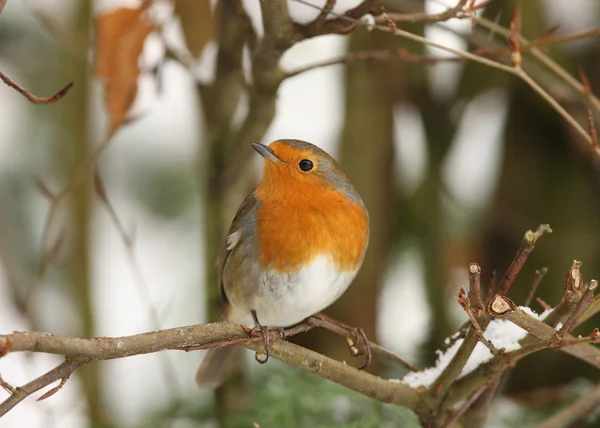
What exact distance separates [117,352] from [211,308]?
1.35m

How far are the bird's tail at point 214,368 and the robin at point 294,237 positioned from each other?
0.78ft

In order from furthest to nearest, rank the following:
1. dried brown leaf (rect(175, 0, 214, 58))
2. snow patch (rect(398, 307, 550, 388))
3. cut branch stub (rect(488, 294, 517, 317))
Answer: dried brown leaf (rect(175, 0, 214, 58)) → snow patch (rect(398, 307, 550, 388)) → cut branch stub (rect(488, 294, 517, 317))

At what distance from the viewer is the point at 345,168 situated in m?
2.85

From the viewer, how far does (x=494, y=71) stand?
9.55 ft

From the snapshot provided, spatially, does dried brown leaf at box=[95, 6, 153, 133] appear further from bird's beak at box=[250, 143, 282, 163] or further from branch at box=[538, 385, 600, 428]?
branch at box=[538, 385, 600, 428]

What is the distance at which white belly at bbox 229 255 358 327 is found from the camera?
197 cm

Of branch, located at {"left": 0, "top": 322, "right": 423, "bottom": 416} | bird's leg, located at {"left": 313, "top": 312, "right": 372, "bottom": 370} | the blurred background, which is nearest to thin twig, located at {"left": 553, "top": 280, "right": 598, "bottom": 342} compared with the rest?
branch, located at {"left": 0, "top": 322, "right": 423, "bottom": 416}

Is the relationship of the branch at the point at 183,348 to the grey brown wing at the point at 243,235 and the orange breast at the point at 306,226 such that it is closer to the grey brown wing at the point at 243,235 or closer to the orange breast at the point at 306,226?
the orange breast at the point at 306,226

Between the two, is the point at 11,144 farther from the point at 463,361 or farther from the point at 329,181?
the point at 463,361

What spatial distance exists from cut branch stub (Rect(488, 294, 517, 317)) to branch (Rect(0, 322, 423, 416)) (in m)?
0.42

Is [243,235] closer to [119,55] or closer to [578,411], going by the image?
[119,55]

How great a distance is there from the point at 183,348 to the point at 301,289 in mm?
689

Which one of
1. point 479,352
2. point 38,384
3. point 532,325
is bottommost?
point 38,384

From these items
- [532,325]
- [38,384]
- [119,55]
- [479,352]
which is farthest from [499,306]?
[119,55]
